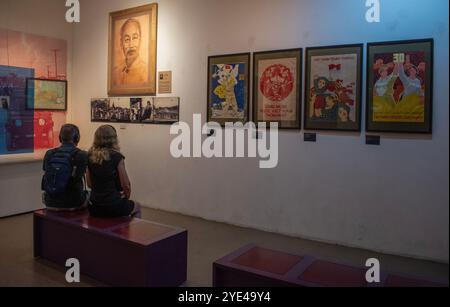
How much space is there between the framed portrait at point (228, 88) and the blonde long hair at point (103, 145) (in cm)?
181

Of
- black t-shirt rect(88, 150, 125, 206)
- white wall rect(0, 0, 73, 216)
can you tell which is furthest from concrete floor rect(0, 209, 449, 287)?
black t-shirt rect(88, 150, 125, 206)

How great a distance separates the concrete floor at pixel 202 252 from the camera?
3.30 metres

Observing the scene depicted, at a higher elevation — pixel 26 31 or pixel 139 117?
pixel 26 31

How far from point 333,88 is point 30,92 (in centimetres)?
422

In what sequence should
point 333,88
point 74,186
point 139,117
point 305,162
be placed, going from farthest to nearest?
point 139,117, point 305,162, point 333,88, point 74,186

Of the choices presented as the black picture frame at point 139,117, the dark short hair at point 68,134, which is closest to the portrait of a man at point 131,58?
the black picture frame at point 139,117

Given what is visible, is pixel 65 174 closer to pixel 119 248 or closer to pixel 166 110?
pixel 119 248

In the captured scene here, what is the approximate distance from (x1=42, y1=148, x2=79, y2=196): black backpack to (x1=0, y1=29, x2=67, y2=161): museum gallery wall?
2151mm

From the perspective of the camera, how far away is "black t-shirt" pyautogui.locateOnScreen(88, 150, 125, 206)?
338cm

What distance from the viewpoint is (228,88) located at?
4910 millimetres

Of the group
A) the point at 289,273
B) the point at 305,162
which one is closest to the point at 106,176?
the point at 289,273

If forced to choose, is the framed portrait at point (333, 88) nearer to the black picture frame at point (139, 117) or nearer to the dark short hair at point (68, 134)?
the black picture frame at point (139, 117)

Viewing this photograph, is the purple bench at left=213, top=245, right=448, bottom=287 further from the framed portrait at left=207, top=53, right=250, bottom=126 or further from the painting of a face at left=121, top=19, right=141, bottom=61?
the painting of a face at left=121, top=19, right=141, bottom=61
